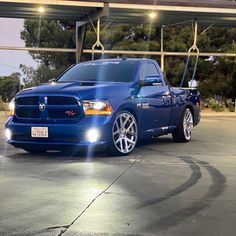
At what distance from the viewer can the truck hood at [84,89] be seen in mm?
8906

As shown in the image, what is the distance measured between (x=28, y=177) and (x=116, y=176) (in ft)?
3.79

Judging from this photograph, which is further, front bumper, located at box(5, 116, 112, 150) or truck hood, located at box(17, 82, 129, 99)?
truck hood, located at box(17, 82, 129, 99)

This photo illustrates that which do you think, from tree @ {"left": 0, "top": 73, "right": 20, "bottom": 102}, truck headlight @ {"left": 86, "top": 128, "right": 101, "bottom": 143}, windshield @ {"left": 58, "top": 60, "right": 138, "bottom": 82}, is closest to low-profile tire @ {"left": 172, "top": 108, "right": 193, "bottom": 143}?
windshield @ {"left": 58, "top": 60, "right": 138, "bottom": 82}

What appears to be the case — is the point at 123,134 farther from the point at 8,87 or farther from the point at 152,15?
the point at 8,87

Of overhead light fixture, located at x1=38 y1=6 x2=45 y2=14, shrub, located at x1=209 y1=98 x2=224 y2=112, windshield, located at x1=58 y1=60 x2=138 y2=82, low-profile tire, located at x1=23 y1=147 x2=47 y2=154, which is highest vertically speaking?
overhead light fixture, located at x1=38 y1=6 x2=45 y2=14

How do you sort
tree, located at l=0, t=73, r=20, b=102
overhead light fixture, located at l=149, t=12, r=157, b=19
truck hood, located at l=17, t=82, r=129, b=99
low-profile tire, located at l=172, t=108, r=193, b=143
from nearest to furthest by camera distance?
1. truck hood, located at l=17, t=82, r=129, b=99
2. low-profile tire, located at l=172, t=108, r=193, b=143
3. overhead light fixture, located at l=149, t=12, r=157, b=19
4. tree, located at l=0, t=73, r=20, b=102

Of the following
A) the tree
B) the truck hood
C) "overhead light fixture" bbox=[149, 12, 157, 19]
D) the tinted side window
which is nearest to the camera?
the truck hood

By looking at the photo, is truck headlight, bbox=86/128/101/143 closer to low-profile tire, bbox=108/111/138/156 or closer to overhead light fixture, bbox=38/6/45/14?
low-profile tire, bbox=108/111/138/156

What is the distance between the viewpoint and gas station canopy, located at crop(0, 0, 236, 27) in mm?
19703

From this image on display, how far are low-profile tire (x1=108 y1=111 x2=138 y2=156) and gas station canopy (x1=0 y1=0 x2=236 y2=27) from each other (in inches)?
419

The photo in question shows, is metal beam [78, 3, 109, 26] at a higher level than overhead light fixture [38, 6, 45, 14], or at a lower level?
lower

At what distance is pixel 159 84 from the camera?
10.6 meters

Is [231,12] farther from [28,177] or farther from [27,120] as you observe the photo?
[28,177]

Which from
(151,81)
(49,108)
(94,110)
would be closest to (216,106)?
(151,81)
